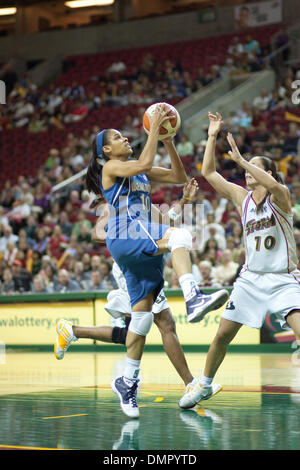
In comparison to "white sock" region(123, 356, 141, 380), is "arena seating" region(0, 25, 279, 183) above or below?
above

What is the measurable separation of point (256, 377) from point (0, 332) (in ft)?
26.5

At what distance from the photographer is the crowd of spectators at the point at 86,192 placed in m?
14.4

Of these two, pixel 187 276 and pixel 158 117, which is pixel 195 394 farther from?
pixel 158 117

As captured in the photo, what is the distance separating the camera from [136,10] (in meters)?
28.0

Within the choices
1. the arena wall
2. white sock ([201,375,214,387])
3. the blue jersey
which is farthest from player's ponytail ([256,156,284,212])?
the arena wall

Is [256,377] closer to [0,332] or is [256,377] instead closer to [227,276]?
[227,276]

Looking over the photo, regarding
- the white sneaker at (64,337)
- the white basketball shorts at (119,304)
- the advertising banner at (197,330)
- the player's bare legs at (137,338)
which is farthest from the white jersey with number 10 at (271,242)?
the advertising banner at (197,330)

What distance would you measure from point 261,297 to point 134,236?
1.09 metres

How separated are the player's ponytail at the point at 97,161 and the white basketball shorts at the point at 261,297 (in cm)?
145

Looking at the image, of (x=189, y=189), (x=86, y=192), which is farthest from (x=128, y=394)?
(x=86, y=192)

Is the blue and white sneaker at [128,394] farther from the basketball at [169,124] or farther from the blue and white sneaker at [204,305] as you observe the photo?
the basketball at [169,124]

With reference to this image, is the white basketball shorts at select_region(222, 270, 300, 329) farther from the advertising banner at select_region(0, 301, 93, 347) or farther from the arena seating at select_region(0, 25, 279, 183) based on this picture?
the arena seating at select_region(0, 25, 279, 183)

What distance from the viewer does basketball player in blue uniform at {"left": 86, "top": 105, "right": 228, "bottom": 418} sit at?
5.38 meters

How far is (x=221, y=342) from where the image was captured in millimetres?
5730
